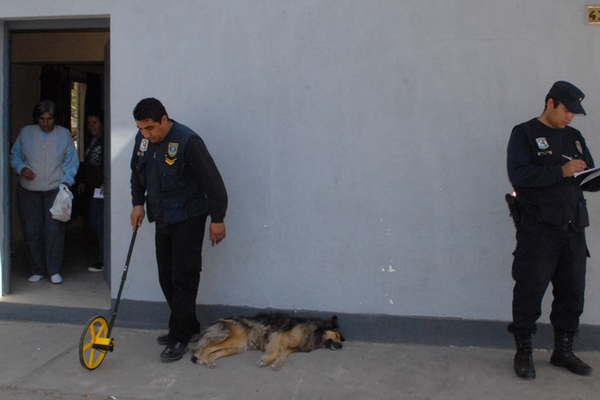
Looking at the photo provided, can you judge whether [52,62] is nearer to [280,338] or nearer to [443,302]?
[280,338]

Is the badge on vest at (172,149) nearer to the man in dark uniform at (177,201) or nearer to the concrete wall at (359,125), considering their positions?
the man in dark uniform at (177,201)

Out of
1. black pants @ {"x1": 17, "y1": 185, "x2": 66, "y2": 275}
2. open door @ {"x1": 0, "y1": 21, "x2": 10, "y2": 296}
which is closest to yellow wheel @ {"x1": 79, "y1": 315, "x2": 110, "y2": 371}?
open door @ {"x1": 0, "y1": 21, "x2": 10, "y2": 296}

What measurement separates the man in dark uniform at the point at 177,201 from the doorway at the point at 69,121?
1224 mm

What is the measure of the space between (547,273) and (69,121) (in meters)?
6.92

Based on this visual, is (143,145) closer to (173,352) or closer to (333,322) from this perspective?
(173,352)

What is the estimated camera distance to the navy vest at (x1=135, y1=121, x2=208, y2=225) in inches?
188

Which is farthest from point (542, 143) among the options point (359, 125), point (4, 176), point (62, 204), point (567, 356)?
point (4, 176)

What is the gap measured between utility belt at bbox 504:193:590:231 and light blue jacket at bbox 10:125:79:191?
4.17 metres

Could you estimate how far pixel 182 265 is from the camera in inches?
191

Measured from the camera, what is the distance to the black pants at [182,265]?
15.9 feet

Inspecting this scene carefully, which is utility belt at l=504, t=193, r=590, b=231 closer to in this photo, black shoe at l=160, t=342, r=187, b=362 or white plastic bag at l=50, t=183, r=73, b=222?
black shoe at l=160, t=342, r=187, b=362

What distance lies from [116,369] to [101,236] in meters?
2.42

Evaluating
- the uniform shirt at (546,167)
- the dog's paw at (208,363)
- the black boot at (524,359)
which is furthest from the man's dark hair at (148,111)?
the black boot at (524,359)

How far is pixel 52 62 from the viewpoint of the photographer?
342 inches
